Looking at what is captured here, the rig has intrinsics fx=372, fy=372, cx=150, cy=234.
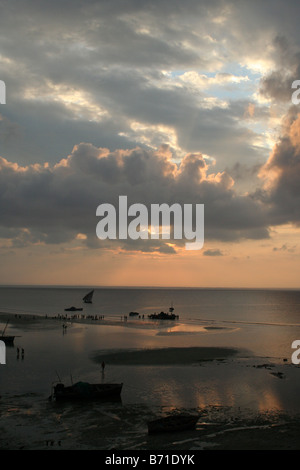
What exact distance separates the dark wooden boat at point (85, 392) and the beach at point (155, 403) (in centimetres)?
94

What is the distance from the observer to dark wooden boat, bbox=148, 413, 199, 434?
→ 28.4m

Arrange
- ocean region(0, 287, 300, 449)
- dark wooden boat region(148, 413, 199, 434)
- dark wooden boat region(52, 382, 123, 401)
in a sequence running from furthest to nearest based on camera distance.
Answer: dark wooden boat region(52, 382, 123, 401)
ocean region(0, 287, 300, 449)
dark wooden boat region(148, 413, 199, 434)

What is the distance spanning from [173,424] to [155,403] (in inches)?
269

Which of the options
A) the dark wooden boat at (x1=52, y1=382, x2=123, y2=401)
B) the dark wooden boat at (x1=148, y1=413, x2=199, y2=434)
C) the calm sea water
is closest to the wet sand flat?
the calm sea water

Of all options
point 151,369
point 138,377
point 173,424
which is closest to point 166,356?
point 151,369

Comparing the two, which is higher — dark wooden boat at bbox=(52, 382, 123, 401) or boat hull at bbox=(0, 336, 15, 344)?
boat hull at bbox=(0, 336, 15, 344)

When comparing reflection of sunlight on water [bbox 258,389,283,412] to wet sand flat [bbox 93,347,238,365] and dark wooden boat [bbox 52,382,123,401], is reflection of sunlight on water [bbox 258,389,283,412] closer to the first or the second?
dark wooden boat [bbox 52,382,123,401]

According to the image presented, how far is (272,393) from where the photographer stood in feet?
129

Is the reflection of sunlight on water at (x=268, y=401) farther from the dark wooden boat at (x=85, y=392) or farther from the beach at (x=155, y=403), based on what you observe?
the dark wooden boat at (x=85, y=392)

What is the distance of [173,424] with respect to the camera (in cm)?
2886

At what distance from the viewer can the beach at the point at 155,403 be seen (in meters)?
27.4

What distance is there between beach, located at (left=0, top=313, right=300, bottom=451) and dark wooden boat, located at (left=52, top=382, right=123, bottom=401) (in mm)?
937

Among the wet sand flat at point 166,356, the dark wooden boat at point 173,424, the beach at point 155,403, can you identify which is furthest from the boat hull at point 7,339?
the dark wooden boat at point 173,424
